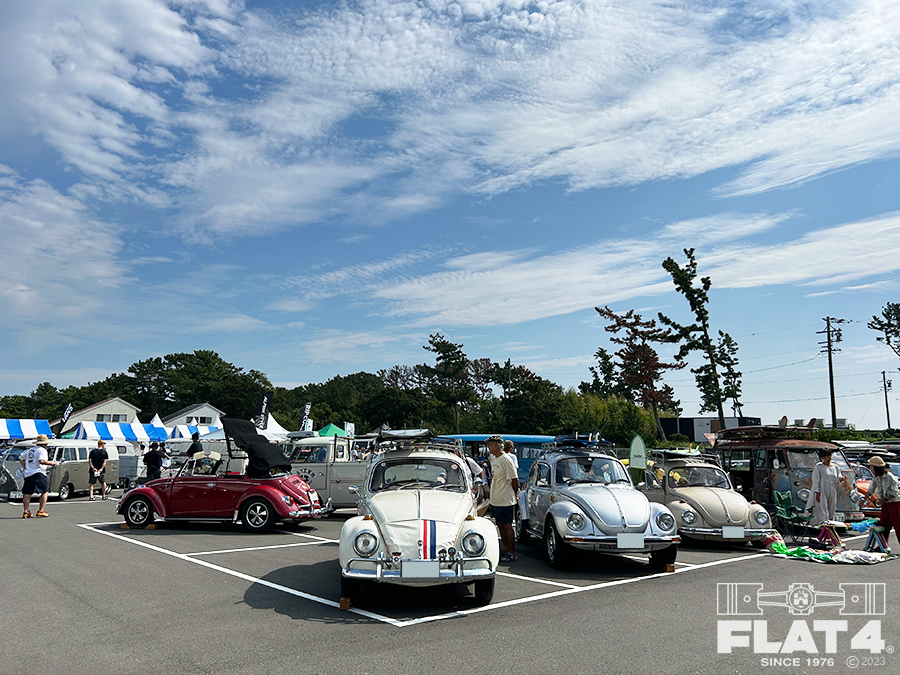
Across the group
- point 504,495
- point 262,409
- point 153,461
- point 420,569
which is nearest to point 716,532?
point 504,495

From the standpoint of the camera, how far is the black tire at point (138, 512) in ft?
43.9

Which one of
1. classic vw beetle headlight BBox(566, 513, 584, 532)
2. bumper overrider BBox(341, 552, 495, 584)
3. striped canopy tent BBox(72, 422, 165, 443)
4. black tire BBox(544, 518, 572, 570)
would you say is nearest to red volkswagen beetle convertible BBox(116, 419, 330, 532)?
black tire BBox(544, 518, 572, 570)

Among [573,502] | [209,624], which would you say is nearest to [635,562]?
[573,502]

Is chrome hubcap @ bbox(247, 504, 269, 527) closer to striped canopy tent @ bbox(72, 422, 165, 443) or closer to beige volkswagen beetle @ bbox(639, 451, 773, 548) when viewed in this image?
beige volkswagen beetle @ bbox(639, 451, 773, 548)

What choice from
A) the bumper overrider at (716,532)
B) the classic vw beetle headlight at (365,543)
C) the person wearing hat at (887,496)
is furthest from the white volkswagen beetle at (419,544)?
the person wearing hat at (887,496)

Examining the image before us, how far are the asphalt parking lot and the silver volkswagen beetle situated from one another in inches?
15.8

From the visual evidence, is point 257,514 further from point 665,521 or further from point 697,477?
point 697,477

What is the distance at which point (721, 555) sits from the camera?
1078 centimetres

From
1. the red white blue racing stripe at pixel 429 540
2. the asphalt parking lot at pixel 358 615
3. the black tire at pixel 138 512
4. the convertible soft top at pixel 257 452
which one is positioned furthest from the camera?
the black tire at pixel 138 512

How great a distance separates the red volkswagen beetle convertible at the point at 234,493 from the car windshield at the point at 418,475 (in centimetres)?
483

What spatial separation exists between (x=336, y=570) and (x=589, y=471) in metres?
4.50

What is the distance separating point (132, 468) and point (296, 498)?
1738cm

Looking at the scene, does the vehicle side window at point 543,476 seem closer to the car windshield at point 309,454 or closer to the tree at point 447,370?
the car windshield at point 309,454

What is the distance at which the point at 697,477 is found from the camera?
1262 cm
